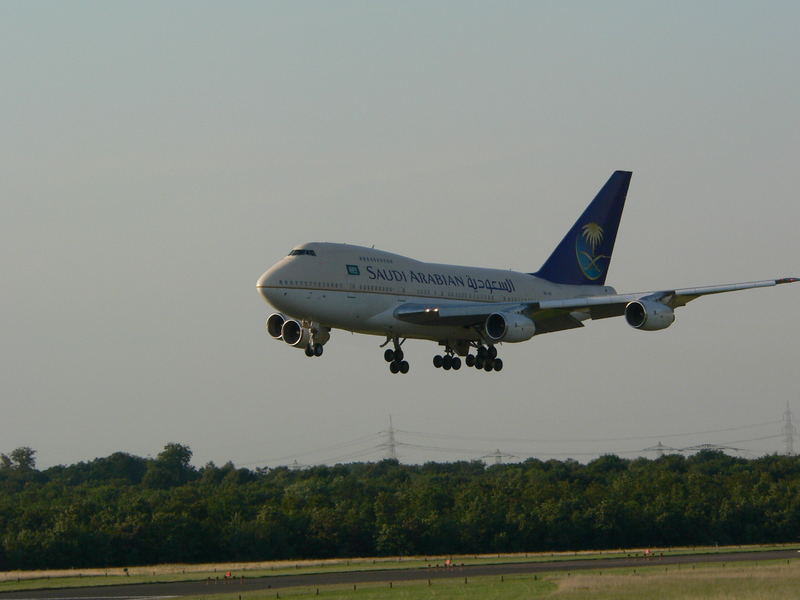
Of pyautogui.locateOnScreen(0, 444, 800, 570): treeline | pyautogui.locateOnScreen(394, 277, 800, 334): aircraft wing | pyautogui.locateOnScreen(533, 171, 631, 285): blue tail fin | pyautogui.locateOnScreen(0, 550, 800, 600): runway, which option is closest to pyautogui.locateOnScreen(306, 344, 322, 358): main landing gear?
pyautogui.locateOnScreen(394, 277, 800, 334): aircraft wing

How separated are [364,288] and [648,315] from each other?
1496 cm

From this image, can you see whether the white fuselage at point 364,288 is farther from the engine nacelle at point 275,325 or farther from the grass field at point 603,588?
the grass field at point 603,588

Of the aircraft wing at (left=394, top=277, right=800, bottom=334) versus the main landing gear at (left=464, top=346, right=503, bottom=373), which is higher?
the aircraft wing at (left=394, top=277, right=800, bottom=334)

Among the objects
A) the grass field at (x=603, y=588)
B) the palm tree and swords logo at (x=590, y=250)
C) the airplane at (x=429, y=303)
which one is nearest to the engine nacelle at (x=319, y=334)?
the airplane at (x=429, y=303)

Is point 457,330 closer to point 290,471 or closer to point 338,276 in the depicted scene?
point 338,276

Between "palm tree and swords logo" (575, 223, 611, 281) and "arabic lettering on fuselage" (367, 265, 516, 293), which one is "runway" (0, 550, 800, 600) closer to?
"arabic lettering on fuselage" (367, 265, 516, 293)

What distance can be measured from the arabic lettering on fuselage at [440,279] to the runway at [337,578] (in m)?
17.2

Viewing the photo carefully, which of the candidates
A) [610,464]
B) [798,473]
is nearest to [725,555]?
[798,473]

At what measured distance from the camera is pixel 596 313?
82.4 metres

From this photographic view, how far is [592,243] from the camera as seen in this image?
92.1 metres

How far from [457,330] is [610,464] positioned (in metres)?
116

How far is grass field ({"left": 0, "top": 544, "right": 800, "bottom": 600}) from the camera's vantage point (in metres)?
95.9

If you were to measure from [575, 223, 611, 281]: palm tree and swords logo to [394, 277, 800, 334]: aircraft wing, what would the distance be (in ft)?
30.6

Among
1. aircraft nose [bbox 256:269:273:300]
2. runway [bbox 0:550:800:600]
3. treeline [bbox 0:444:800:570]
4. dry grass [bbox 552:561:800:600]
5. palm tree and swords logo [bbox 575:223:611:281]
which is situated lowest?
dry grass [bbox 552:561:800:600]
